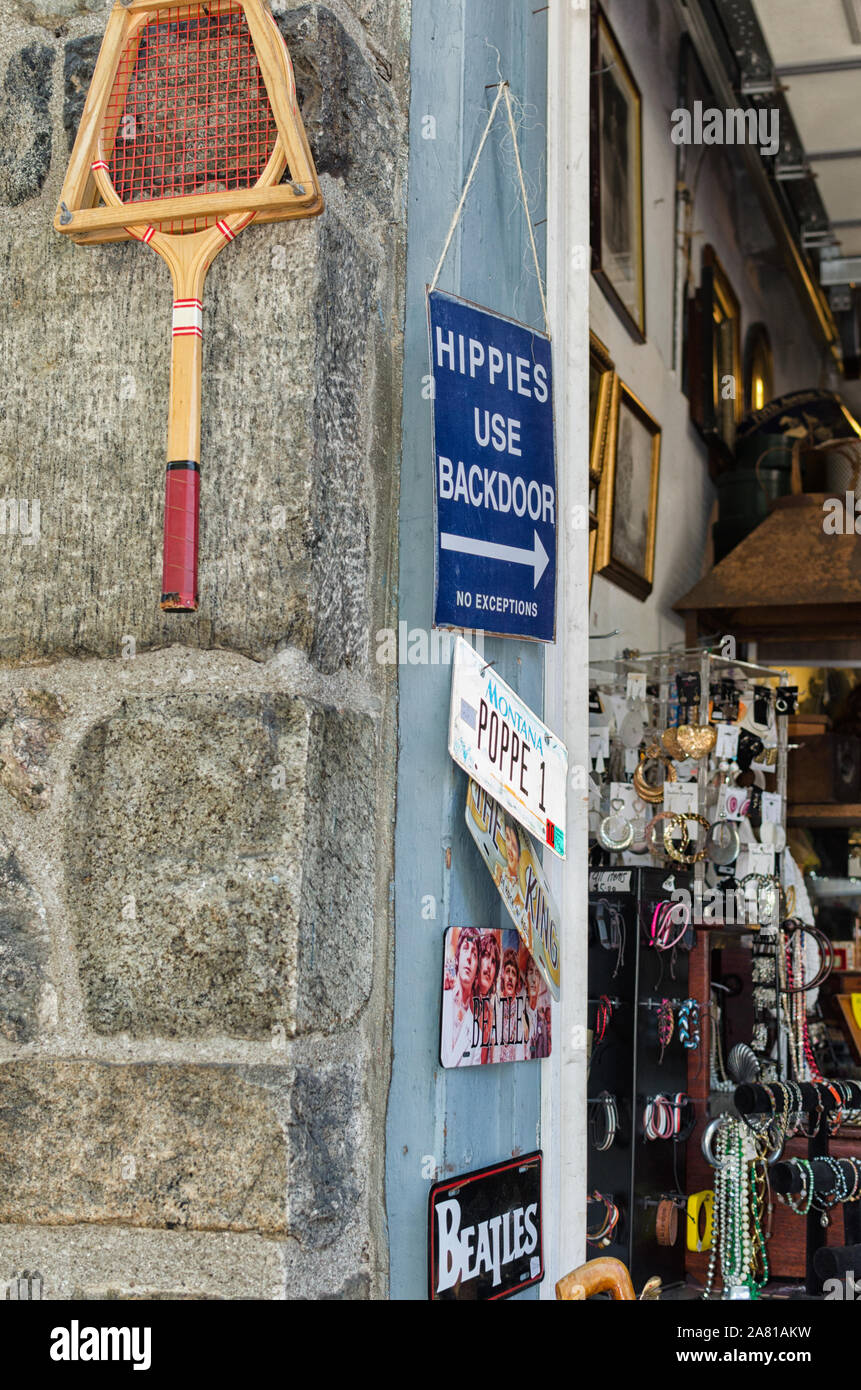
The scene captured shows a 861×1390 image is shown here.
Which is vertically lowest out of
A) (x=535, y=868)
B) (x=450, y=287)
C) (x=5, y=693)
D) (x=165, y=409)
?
(x=535, y=868)

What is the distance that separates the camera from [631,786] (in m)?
3.61

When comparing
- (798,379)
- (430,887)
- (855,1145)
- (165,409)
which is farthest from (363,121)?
(798,379)

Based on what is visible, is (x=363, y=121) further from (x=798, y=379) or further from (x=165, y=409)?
(x=798, y=379)

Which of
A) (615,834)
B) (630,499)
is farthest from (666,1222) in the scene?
(630,499)

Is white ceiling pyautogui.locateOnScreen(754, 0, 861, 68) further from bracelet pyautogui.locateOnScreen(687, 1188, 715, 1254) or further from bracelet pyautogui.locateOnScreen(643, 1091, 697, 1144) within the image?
bracelet pyautogui.locateOnScreen(687, 1188, 715, 1254)

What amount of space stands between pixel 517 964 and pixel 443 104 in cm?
100

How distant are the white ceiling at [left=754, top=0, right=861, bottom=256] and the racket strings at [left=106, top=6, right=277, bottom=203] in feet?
11.8

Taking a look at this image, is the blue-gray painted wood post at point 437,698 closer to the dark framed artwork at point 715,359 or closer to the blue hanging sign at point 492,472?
the blue hanging sign at point 492,472

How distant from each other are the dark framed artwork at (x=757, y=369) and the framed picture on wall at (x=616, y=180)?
1750mm

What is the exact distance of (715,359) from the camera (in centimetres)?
573

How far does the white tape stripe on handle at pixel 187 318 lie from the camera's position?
139cm

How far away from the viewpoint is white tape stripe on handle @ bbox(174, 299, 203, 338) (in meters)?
1.39

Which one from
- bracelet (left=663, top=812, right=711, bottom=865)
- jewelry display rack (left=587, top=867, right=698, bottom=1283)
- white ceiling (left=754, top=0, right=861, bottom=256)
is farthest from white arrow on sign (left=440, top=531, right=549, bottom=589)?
white ceiling (left=754, top=0, right=861, bottom=256)
